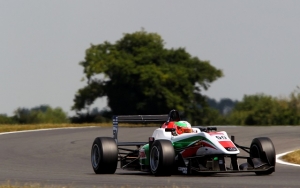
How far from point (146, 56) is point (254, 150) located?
40333 millimetres

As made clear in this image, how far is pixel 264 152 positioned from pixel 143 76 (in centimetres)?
3792

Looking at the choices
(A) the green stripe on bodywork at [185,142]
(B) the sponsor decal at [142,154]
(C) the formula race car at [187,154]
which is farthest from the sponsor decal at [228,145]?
(B) the sponsor decal at [142,154]

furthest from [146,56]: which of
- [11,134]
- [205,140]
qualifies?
[205,140]

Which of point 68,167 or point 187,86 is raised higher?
point 187,86

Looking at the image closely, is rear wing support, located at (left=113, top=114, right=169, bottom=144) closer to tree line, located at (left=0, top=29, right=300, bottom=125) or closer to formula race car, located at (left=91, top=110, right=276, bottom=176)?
formula race car, located at (left=91, top=110, right=276, bottom=176)

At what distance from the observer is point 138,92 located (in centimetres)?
5388

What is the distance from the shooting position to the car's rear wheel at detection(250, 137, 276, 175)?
14.9m

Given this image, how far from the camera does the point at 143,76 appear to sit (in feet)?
173

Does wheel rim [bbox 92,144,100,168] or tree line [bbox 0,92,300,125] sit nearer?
wheel rim [bbox 92,144,100,168]

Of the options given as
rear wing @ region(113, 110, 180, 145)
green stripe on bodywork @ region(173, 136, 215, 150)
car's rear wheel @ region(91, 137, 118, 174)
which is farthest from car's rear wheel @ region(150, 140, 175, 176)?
rear wing @ region(113, 110, 180, 145)

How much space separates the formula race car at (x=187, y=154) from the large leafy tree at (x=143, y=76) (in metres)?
36.1

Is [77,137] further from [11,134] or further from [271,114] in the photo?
[271,114]

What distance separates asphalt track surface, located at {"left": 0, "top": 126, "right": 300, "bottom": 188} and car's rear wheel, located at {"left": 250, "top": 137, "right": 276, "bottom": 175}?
0.88ft

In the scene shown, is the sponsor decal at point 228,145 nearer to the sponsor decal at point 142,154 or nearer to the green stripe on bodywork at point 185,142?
the green stripe on bodywork at point 185,142
